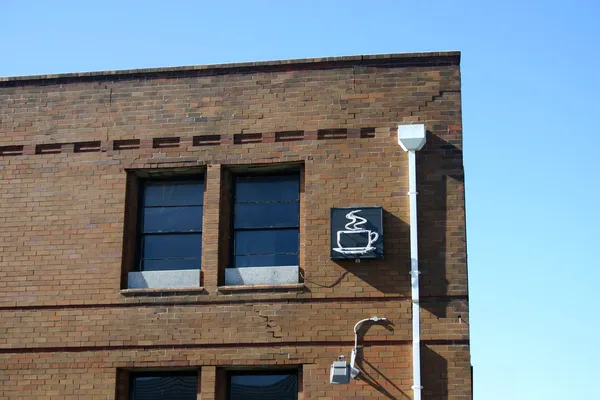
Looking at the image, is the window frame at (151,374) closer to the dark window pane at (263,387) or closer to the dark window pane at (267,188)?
the dark window pane at (263,387)

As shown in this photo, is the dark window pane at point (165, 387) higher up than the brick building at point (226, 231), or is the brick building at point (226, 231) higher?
the brick building at point (226, 231)

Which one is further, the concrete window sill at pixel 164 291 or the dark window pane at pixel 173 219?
the dark window pane at pixel 173 219

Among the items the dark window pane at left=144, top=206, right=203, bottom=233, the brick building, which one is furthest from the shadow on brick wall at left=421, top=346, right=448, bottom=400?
the dark window pane at left=144, top=206, right=203, bottom=233

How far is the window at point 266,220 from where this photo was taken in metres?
14.3

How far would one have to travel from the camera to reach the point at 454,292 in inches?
531

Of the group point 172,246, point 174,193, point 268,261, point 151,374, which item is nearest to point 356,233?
point 268,261

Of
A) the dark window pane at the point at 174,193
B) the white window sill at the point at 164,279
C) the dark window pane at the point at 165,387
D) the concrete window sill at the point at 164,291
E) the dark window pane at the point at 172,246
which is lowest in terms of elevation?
the dark window pane at the point at 165,387

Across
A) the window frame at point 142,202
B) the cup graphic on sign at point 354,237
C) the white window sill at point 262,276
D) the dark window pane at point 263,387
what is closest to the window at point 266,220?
the white window sill at point 262,276

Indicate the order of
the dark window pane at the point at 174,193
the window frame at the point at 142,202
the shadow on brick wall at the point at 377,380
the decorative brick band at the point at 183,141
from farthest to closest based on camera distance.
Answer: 1. the dark window pane at the point at 174,193
2. the window frame at the point at 142,202
3. the decorative brick band at the point at 183,141
4. the shadow on brick wall at the point at 377,380

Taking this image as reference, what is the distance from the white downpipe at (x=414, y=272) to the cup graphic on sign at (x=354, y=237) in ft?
1.73

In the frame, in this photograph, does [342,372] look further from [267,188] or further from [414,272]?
[267,188]

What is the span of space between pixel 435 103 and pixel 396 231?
2005mm

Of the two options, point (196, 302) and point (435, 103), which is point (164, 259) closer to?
point (196, 302)

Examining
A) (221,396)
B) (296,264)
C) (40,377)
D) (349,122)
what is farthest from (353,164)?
(40,377)
